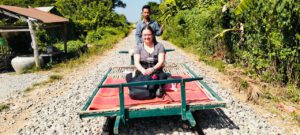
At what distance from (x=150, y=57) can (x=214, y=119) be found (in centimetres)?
178

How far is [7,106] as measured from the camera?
317 inches

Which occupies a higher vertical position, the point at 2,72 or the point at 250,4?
the point at 250,4

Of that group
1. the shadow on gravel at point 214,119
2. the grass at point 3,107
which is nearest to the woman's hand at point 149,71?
the shadow on gravel at point 214,119

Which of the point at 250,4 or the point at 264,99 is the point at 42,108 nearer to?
the point at 264,99

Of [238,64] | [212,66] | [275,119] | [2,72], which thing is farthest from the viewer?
[2,72]

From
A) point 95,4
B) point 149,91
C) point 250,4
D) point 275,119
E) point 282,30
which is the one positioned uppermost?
point 95,4

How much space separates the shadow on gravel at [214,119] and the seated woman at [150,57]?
3.56 feet

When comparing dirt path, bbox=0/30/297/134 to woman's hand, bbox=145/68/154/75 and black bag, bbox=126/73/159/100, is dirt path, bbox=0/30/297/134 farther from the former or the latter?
woman's hand, bbox=145/68/154/75

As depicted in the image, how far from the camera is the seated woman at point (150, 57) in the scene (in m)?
6.08

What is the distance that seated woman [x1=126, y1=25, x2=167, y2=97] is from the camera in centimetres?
608

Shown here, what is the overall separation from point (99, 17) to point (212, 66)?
32.0 m

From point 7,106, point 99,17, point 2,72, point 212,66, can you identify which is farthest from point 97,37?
point 7,106

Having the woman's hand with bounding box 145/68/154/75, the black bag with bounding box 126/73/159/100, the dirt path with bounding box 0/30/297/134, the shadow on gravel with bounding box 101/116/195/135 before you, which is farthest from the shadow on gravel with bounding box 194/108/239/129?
the woman's hand with bounding box 145/68/154/75

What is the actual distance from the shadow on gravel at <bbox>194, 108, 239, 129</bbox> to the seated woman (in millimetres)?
1084
